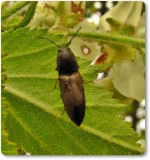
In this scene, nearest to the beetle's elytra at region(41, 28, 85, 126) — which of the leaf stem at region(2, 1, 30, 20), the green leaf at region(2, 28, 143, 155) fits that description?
the green leaf at region(2, 28, 143, 155)

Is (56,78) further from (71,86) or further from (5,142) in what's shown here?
(5,142)

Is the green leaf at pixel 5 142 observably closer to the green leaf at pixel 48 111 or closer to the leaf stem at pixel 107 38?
the green leaf at pixel 48 111

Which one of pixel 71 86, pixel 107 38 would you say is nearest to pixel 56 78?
pixel 71 86

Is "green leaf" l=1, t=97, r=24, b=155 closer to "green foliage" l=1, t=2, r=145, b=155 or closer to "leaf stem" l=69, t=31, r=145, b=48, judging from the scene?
"green foliage" l=1, t=2, r=145, b=155

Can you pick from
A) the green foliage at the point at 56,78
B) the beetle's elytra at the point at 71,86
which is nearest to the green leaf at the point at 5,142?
the green foliage at the point at 56,78

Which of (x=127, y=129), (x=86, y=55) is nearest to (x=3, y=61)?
(x=86, y=55)
